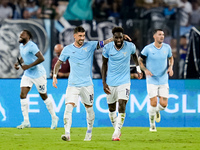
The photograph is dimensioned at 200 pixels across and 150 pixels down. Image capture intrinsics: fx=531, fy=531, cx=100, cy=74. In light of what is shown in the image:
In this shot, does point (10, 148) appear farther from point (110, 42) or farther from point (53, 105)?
point (53, 105)

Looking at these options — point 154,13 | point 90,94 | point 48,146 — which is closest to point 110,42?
point 90,94

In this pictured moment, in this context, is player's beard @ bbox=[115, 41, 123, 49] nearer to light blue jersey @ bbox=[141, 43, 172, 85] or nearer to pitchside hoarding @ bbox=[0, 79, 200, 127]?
light blue jersey @ bbox=[141, 43, 172, 85]

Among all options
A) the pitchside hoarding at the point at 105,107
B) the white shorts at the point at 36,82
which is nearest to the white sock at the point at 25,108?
the white shorts at the point at 36,82

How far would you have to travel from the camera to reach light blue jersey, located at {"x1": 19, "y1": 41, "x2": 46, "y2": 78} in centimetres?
1159

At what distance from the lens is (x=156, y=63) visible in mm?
11539

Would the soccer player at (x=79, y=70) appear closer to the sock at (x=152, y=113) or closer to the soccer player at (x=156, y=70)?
the soccer player at (x=156, y=70)

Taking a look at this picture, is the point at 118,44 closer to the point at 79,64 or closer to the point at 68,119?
the point at 79,64

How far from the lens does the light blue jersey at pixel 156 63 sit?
11547 millimetres

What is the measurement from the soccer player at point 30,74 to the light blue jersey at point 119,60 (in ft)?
8.41

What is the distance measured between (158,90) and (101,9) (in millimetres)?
6449

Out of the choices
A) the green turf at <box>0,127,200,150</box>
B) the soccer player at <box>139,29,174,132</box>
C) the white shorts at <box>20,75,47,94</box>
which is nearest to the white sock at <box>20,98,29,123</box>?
the green turf at <box>0,127,200,150</box>

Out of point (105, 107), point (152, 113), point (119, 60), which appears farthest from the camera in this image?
point (105, 107)

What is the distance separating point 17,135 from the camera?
10.6 metres

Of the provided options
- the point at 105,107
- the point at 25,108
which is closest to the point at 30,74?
the point at 25,108
